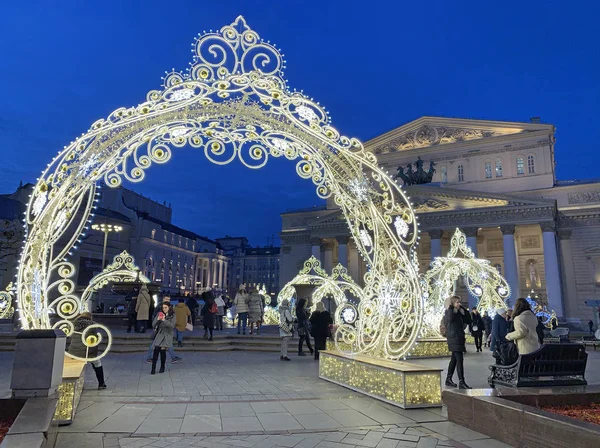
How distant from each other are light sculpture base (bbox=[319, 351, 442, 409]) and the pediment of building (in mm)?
37987

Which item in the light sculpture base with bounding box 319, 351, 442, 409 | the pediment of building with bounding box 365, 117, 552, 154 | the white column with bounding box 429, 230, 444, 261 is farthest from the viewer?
the pediment of building with bounding box 365, 117, 552, 154

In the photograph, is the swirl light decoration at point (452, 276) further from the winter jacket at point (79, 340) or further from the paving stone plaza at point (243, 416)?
the winter jacket at point (79, 340)

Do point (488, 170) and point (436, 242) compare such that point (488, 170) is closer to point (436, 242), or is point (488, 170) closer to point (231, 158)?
point (436, 242)

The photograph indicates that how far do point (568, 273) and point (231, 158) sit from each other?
124 feet

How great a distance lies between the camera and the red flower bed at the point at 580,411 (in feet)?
16.5

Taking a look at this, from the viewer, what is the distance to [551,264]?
1346 inches

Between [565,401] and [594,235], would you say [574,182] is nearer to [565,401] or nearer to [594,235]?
[594,235]

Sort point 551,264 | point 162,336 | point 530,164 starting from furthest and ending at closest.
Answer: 1. point 530,164
2. point 551,264
3. point 162,336

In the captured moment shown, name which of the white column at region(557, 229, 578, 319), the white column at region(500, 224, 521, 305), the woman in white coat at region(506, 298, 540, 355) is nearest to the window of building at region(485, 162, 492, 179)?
the white column at region(500, 224, 521, 305)

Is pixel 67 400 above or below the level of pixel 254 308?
below

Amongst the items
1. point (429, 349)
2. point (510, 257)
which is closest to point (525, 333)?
point (429, 349)

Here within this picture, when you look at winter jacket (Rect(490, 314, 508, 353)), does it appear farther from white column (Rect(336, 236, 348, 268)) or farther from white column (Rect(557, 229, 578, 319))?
white column (Rect(336, 236, 348, 268))

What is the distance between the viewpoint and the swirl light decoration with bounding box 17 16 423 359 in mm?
7027

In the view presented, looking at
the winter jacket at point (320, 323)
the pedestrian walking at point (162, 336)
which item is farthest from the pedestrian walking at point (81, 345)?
the winter jacket at point (320, 323)
